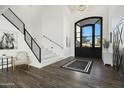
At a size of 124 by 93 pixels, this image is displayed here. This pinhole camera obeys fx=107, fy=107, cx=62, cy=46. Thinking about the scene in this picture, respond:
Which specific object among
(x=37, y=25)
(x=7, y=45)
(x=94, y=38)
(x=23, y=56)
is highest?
(x=37, y=25)

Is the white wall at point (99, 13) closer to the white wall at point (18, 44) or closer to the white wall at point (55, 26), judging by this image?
the white wall at point (55, 26)

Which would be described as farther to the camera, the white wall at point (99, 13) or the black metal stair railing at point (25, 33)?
the white wall at point (99, 13)

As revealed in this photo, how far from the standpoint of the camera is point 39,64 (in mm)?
4836

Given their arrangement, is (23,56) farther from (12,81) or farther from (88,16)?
(88,16)

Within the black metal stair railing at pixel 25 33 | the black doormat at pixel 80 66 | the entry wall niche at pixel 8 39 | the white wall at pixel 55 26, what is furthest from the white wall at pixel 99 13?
the entry wall niche at pixel 8 39

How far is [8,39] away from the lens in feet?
16.3

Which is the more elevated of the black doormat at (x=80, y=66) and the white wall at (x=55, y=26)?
the white wall at (x=55, y=26)

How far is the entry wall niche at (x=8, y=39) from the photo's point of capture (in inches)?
188

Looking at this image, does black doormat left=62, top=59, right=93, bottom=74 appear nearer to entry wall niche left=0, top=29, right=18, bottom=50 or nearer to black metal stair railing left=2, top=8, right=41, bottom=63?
black metal stair railing left=2, top=8, right=41, bottom=63

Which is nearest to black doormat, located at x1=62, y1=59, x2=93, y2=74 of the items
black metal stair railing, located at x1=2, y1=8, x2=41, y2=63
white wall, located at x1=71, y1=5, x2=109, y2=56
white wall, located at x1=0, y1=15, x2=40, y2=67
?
white wall, located at x1=0, y1=15, x2=40, y2=67

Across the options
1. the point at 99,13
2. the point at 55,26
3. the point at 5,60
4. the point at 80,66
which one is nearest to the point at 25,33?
the point at 5,60

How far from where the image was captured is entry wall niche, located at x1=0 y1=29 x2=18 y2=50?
15.7 ft
